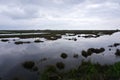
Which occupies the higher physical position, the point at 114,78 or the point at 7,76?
the point at 114,78

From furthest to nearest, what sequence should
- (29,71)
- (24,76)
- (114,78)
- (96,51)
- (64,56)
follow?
(96,51) < (64,56) < (29,71) < (24,76) < (114,78)

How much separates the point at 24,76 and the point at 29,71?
7.87 ft

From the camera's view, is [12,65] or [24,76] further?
[12,65]

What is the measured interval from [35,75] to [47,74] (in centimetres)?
418

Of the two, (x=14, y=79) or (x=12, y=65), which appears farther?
(x=12, y=65)

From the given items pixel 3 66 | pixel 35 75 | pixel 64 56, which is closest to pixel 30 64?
pixel 3 66

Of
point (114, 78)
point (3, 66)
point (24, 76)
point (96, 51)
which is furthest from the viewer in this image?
point (96, 51)

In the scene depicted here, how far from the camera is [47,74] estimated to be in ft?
70.2

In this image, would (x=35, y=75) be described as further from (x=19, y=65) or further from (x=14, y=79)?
(x=19, y=65)

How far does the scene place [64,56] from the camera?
37.3 m

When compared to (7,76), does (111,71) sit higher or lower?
higher

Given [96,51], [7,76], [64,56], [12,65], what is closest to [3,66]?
[12,65]

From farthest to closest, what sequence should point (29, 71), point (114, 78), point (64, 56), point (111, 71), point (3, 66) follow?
point (64, 56)
point (3, 66)
point (29, 71)
point (111, 71)
point (114, 78)

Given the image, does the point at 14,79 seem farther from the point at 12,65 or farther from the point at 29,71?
the point at 12,65
